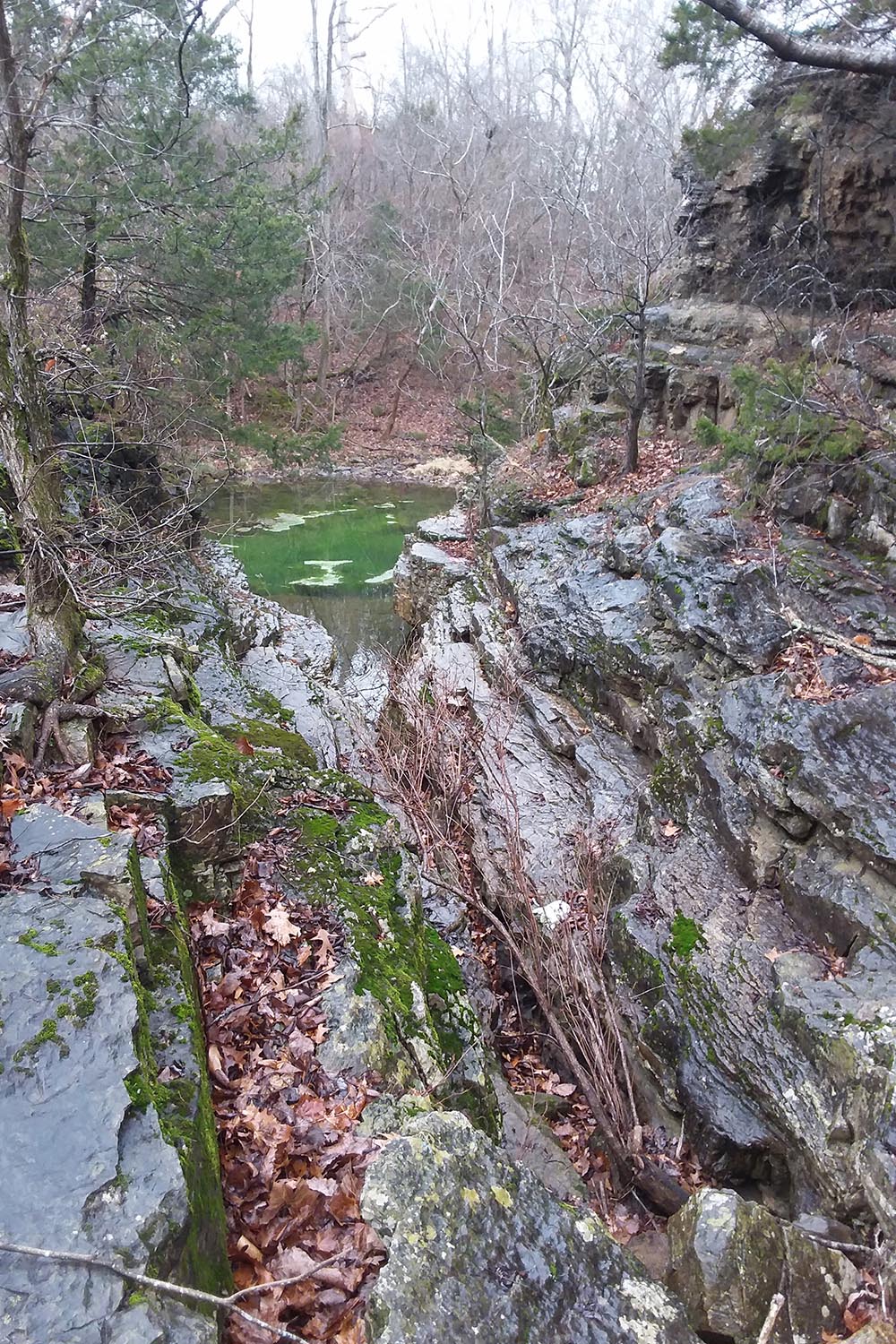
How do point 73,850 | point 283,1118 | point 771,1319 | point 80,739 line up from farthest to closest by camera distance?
1. point 80,739
2. point 73,850
3. point 283,1118
4. point 771,1319

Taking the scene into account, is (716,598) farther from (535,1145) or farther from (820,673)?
(535,1145)

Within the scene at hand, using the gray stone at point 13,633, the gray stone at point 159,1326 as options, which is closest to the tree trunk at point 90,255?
the gray stone at point 13,633

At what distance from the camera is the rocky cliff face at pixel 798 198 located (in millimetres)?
10258

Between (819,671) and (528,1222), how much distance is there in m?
5.02

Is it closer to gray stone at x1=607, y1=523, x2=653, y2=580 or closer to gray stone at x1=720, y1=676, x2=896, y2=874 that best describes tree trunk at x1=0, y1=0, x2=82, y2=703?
gray stone at x1=720, y1=676, x2=896, y2=874

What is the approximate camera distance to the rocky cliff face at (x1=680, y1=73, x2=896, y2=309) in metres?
10.3

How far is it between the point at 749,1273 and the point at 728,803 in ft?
11.4

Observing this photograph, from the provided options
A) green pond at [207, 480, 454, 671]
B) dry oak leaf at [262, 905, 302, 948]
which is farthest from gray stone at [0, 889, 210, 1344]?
green pond at [207, 480, 454, 671]

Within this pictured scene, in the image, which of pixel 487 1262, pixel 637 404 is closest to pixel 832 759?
pixel 487 1262

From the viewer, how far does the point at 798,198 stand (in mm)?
11734

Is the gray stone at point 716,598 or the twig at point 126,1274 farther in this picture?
the gray stone at point 716,598

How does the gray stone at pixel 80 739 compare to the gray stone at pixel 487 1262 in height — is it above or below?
above

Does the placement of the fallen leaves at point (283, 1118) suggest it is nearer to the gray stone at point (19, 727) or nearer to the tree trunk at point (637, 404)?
the gray stone at point (19, 727)

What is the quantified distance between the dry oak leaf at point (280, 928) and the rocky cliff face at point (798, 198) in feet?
33.2
